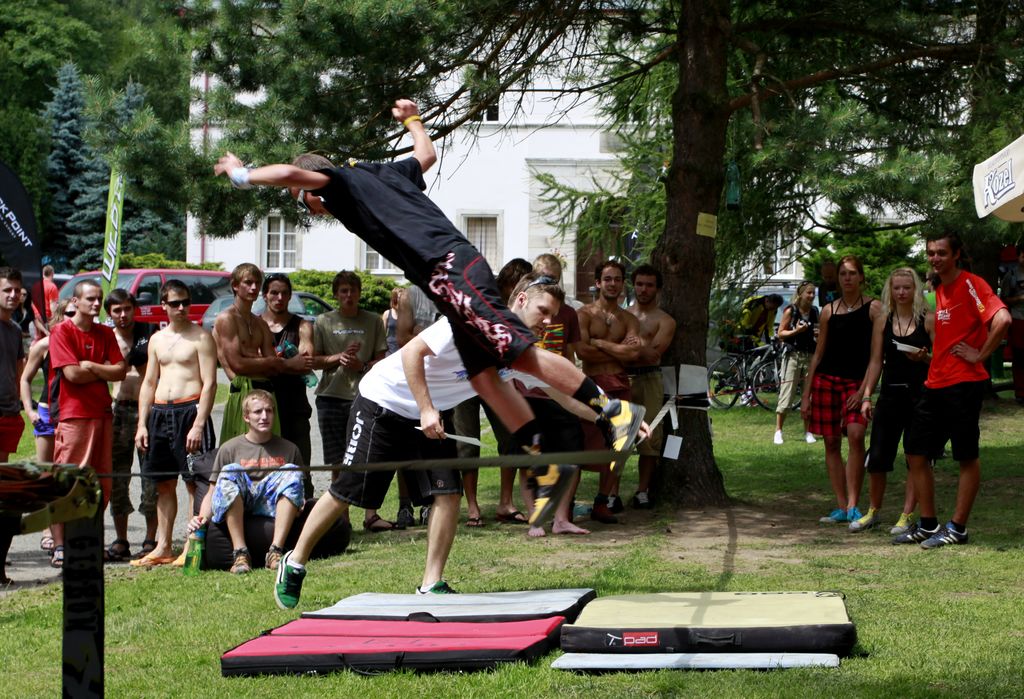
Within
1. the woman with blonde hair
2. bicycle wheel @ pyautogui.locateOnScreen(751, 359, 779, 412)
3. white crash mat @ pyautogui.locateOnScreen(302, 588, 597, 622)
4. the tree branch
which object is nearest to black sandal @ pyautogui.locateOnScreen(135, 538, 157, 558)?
white crash mat @ pyautogui.locateOnScreen(302, 588, 597, 622)

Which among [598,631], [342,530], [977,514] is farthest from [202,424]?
[977,514]

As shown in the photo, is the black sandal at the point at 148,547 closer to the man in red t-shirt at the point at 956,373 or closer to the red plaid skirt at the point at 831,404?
the red plaid skirt at the point at 831,404

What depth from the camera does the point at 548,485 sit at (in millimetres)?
5965

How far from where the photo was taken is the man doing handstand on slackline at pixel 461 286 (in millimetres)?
5773

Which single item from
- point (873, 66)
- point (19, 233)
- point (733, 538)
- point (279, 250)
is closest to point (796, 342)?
point (873, 66)

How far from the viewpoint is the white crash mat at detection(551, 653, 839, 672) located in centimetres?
507

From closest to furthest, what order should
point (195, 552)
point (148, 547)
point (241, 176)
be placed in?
point (241, 176), point (195, 552), point (148, 547)

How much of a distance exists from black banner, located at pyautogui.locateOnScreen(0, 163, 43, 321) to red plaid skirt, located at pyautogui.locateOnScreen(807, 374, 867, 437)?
675cm

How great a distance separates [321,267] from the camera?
124 ft

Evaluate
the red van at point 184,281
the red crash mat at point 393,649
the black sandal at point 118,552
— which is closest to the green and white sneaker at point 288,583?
the red crash mat at point 393,649

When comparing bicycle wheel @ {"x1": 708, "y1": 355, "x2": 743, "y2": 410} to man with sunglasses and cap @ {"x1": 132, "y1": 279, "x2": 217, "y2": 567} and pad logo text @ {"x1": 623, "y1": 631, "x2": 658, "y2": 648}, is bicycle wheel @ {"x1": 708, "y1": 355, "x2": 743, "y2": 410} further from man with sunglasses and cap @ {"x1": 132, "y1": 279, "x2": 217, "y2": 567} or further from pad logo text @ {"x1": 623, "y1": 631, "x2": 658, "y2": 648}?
pad logo text @ {"x1": 623, "y1": 631, "x2": 658, "y2": 648}

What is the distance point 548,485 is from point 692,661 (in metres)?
1.19

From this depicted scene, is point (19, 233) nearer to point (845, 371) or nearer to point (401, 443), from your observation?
point (401, 443)

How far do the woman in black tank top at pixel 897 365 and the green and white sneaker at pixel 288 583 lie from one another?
14.4 ft
